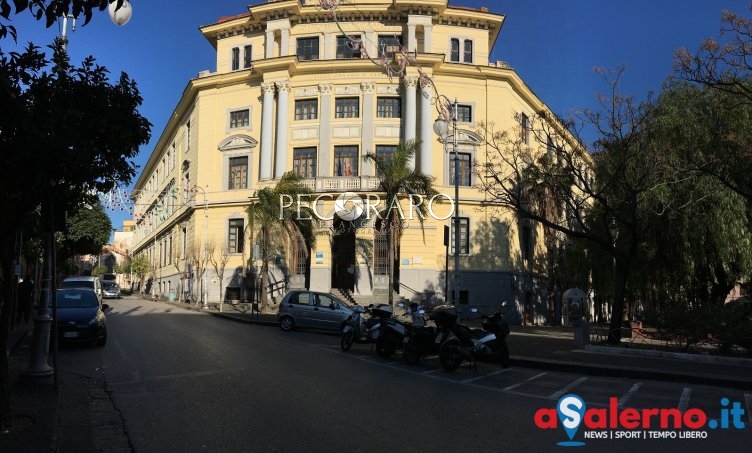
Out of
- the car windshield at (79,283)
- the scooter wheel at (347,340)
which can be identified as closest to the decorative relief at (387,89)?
the car windshield at (79,283)

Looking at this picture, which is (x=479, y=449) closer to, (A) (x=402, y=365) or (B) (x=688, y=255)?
(A) (x=402, y=365)

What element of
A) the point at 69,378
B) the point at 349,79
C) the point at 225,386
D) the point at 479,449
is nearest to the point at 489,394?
the point at 479,449

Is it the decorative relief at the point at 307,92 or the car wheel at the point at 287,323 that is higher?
the decorative relief at the point at 307,92

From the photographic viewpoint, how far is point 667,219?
22.0 meters

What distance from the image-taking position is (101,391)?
956 centimetres

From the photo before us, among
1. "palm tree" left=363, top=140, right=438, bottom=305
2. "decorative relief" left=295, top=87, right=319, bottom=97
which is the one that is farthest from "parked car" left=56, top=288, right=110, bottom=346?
"decorative relief" left=295, top=87, right=319, bottom=97

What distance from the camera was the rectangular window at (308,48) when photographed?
3853 centimetres

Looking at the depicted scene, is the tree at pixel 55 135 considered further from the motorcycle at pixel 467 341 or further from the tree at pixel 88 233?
the tree at pixel 88 233

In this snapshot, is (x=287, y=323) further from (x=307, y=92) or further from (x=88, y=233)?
(x=88, y=233)

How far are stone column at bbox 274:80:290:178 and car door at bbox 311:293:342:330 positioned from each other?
16.3m

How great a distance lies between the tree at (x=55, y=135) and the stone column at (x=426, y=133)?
28374mm

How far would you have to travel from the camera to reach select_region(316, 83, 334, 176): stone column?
121ft

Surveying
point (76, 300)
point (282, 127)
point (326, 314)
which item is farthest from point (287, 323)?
point (282, 127)

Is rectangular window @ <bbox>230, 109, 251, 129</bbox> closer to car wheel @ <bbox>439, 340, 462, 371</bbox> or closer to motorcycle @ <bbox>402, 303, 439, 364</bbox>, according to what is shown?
motorcycle @ <bbox>402, 303, 439, 364</bbox>
